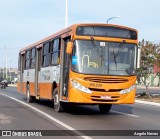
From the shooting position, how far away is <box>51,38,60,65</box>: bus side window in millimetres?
16763

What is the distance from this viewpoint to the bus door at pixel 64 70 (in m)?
15.2

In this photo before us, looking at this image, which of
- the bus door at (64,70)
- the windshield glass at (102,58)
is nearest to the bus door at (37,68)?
the bus door at (64,70)

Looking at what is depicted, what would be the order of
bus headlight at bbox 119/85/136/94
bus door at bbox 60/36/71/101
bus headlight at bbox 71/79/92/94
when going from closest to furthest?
bus headlight at bbox 71/79/92/94 < bus headlight at bbox 119/85/136/94 < bus door at bbox 60/36/71/101

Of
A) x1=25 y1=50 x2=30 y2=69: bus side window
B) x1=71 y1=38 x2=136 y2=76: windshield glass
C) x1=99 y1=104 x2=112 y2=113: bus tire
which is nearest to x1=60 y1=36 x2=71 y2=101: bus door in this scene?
x1=71 y1=38 x2=136 y2=76: windshield glass

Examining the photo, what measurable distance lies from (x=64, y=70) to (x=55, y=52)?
1.75 meters

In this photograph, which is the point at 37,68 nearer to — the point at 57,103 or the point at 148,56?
the point at 57,103

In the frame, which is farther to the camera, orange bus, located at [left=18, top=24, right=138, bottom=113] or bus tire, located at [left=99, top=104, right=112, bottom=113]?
bus tire, located at [left=99, top=104, right=112, bottom=113]

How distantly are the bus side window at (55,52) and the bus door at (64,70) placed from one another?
26.0 inches

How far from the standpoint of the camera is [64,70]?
15672 mm

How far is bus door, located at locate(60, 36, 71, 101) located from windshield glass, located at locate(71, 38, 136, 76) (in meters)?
0.78

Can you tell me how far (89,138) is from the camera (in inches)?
397

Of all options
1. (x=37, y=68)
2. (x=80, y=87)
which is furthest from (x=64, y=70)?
(x=37, y=68)

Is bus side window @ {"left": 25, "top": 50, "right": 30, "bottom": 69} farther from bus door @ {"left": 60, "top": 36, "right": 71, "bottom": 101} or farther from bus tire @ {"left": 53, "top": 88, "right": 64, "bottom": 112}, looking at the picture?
bus door @ {"left": 60, "top": 36, "right": 71, "bottom": 101}

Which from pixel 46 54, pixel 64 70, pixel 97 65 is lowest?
pixel 64 70
